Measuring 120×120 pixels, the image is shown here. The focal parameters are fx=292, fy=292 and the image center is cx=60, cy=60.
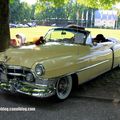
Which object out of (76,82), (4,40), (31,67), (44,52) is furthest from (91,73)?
(4,40)

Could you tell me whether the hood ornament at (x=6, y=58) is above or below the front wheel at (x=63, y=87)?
above

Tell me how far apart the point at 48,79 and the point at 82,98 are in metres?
1.15

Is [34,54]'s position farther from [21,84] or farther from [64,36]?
[64,36]

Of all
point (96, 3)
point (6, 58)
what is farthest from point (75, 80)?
point (96, 3)

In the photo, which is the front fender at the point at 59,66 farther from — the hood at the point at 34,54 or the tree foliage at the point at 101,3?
the tree foliage at the point at 101,3

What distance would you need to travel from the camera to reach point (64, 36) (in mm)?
7613

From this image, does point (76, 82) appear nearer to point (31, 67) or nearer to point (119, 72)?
point (31, 67)

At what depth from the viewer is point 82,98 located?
6340 mm

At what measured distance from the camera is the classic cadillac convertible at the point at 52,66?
18.4ft

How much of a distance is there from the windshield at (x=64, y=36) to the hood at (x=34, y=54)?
1.40ft

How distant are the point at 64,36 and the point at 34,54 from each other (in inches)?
68.4

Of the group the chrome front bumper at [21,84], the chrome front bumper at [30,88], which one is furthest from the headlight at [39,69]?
the chrome front bumper at [30,88]

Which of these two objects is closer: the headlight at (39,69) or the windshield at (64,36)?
the headlight at (39,69)

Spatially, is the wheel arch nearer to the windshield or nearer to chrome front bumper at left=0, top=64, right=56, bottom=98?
chrome front bumper at left=0, top=64, right=56, bottom=98
